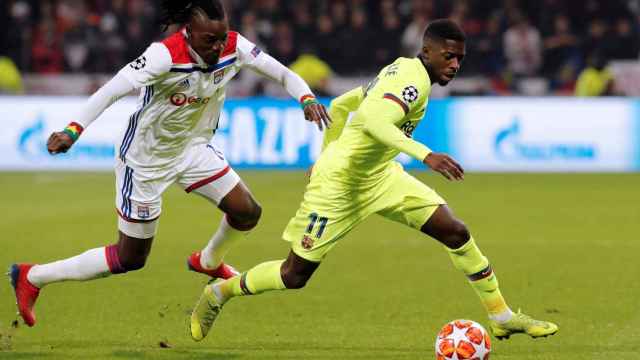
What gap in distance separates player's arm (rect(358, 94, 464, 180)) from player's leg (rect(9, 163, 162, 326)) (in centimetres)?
145

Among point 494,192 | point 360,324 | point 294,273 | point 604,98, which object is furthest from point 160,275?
point 604,98

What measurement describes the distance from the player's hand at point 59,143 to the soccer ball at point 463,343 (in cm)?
220

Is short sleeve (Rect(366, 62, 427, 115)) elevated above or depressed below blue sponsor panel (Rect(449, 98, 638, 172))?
above

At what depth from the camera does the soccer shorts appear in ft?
24.0

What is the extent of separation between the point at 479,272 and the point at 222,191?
1682mm

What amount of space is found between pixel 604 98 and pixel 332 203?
11818 millimetres

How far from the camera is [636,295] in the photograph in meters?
9.38

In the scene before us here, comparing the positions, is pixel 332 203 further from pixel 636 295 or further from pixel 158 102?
pixel 636 295

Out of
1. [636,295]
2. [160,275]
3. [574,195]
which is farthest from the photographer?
[574,195]

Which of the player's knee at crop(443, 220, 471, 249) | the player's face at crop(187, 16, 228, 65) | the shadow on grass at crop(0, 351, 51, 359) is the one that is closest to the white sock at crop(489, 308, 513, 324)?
the player's knee at crop(443, 220, 471, 249)

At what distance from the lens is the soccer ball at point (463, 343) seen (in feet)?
22.1

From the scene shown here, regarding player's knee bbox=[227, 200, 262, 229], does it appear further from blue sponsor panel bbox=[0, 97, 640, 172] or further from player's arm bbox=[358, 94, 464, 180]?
blue sponsor panel bbox=[0, 97, 640, 172]

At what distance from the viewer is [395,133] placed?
682 cm

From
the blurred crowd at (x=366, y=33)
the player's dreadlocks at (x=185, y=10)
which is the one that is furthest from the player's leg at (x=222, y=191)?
the blurred crowd at (x=366, y=33)
